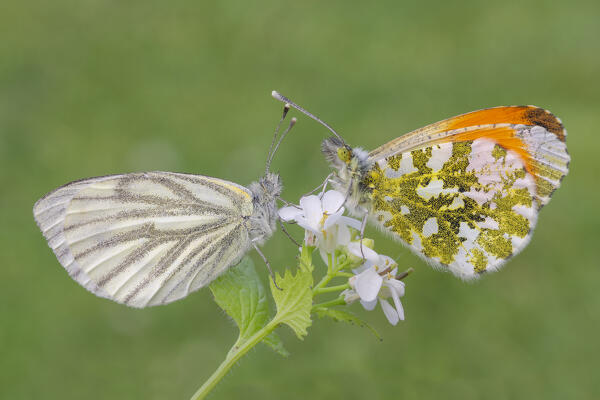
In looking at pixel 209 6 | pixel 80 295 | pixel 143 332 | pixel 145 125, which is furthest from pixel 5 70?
pixel 143 332

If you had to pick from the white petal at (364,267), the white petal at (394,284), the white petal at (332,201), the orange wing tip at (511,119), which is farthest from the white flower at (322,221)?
the orange wing tip at (511,119)

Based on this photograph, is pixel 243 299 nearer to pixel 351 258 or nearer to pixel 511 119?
pixel 351 258

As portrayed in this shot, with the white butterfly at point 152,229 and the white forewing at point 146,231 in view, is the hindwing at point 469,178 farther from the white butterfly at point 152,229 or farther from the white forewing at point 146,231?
the white forewing at point 146,231

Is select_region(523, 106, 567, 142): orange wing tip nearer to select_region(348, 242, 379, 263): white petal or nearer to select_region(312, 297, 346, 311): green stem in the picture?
select_region(348, 242, 379, 263): white petal

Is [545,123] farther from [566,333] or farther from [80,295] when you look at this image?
[80,295]

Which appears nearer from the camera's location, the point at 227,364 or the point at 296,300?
the point at 227,364

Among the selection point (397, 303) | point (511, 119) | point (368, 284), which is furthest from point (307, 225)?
point (511, 119)
